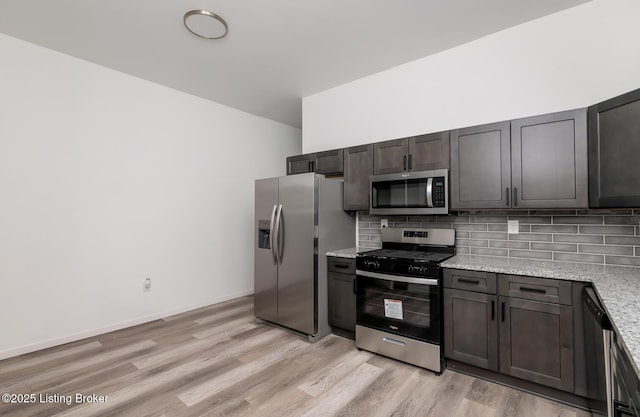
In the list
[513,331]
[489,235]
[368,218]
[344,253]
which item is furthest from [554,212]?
[344,253]

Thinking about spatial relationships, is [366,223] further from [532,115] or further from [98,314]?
[98,314]

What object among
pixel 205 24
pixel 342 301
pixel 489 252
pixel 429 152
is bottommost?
pixel 342 301

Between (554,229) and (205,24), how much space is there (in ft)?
11.1

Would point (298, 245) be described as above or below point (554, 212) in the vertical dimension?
below

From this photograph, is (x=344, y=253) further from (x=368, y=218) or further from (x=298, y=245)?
(x=368, y=218)

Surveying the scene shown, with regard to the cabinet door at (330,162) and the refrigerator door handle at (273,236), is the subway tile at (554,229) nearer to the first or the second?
the cabinet door at (330,162)

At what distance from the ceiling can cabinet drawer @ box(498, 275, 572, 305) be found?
2.10 metres

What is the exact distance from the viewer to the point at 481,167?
2510 millimetres

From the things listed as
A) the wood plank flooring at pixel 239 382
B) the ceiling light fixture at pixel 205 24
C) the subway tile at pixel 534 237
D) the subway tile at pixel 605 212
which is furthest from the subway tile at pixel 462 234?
the ceiling light fixture at pixel 205 24

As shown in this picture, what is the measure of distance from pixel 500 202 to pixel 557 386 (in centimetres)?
131

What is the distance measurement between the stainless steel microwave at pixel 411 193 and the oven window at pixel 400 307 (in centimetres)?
69

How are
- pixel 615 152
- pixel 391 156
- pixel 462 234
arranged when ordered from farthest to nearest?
1. pixel 391 156
2. pixel 462 234
3. pixel 615 152

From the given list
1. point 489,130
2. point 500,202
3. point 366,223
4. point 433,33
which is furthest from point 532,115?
point 366,223

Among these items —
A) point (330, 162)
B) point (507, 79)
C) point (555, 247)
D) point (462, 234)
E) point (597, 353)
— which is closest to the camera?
point (597, 353)
